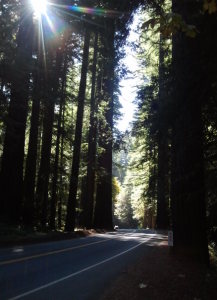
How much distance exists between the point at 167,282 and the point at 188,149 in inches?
142

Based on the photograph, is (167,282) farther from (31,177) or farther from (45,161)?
(45,161)

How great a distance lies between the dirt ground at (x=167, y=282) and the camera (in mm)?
7445

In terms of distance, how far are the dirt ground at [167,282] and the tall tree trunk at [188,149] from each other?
72 centimetres

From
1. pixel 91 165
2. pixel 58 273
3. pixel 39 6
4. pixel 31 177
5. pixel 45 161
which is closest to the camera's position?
pixel 58 273

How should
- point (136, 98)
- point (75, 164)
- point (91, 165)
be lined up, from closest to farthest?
point (136, 98) → point (75, 164) → point (91, 165)

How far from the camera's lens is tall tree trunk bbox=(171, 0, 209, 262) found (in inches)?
380

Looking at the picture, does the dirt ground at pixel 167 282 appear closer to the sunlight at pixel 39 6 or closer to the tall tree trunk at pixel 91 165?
the sunlight at pixel 39 6

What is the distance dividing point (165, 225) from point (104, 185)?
7677 mm

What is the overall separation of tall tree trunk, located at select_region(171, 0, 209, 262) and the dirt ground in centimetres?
72

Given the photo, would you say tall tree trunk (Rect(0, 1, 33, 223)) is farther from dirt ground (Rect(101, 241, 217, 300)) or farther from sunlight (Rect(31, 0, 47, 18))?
dirt ground (Rect(101, 241, 217, 300))

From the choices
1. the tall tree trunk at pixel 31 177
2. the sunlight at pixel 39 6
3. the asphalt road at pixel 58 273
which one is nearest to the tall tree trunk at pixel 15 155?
the sunlight at pixel 39 6

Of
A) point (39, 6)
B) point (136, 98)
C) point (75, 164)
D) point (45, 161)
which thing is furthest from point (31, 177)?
point (136, 98)

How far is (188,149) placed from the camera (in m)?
10.7

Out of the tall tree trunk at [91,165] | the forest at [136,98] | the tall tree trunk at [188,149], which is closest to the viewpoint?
the forest at [136,98]
